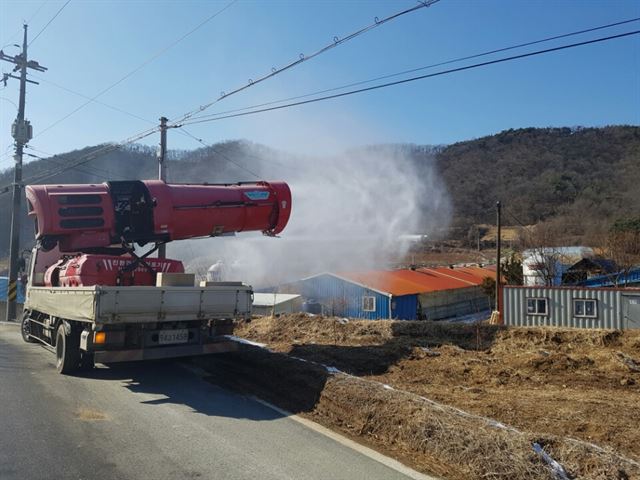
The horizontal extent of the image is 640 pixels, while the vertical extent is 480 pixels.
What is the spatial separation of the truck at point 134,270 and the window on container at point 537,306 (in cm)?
2051

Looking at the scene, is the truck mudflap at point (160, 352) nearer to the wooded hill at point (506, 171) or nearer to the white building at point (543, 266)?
the wooded hill at point (506, 171)

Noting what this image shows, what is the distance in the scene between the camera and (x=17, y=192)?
85.2 ft

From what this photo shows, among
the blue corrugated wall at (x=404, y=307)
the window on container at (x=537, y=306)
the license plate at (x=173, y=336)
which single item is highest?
the license plate at (x=173, y=336)

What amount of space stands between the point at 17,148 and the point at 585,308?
97.8 ft

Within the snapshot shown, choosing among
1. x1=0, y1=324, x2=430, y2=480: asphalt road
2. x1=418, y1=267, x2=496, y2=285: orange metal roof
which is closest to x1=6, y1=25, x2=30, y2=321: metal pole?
x1=0, y1=324, x2=430, y2=480: asphalt road

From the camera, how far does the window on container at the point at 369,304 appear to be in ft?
111

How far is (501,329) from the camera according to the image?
1196 centimetres

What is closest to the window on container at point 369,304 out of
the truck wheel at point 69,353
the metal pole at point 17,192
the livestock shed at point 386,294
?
the livestock shed at point 386,294

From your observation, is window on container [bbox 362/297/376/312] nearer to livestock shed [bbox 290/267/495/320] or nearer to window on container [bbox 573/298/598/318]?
livestock shed [bbox 290/267/495/320]

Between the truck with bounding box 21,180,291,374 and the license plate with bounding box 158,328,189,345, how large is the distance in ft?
0.06

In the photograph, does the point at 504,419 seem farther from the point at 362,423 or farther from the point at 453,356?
the point at 453,356

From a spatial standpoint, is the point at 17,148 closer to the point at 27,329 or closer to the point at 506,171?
the point at 27,329

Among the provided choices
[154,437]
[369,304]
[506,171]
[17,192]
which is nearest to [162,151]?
[17,192]

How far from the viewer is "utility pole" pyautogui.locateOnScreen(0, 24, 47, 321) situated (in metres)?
26.2
